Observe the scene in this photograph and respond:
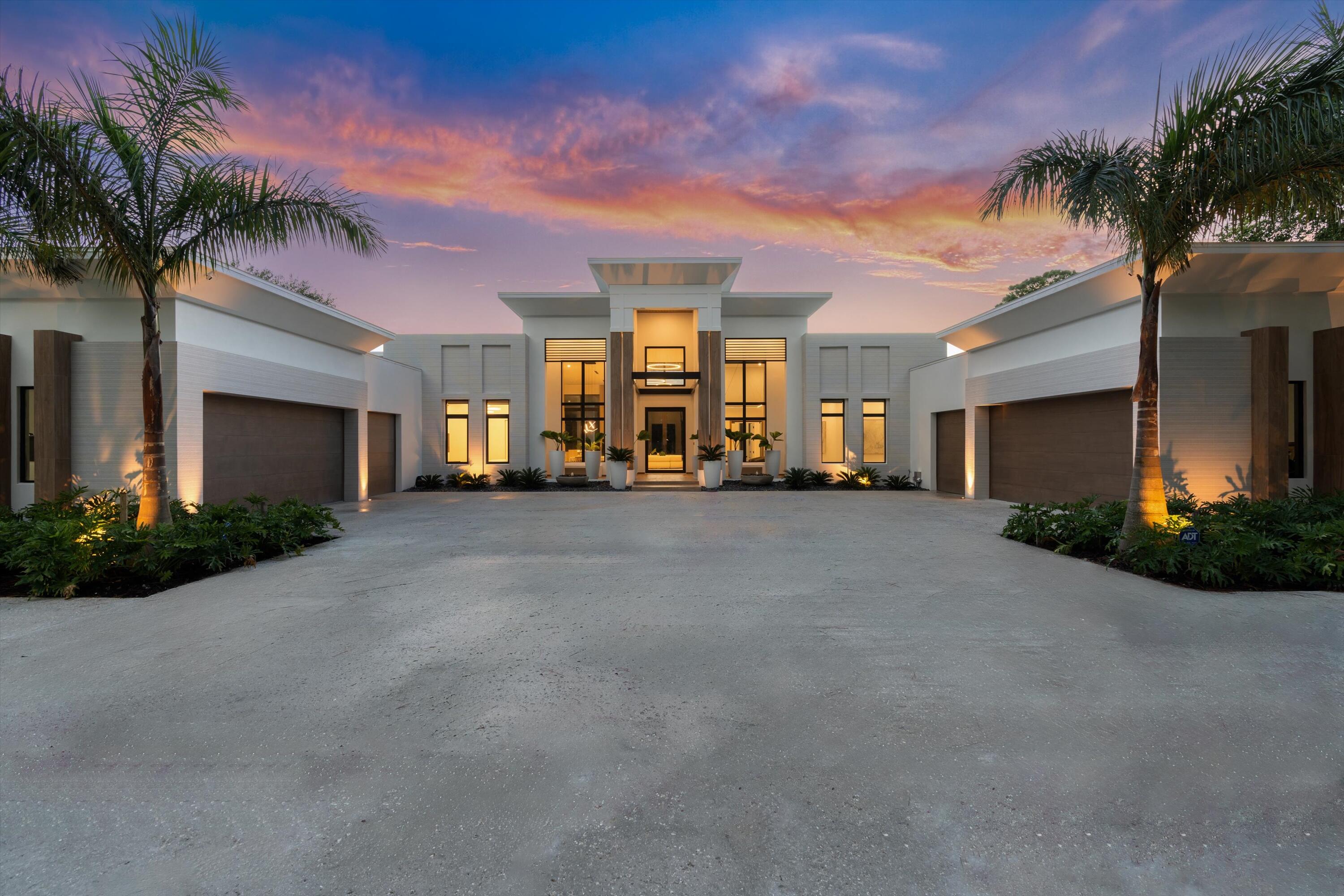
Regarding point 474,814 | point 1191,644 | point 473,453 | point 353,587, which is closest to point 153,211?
point 353,587

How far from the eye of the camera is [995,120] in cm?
1295

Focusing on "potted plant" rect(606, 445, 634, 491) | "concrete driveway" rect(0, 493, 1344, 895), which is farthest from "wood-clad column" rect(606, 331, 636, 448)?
"concrete driveway" rect(0, 493, 1344, 895)

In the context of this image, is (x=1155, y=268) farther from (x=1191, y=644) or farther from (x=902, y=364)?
(x=902, y=364)

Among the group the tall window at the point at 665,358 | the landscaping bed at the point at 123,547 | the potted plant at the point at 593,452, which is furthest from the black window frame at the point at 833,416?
the landscaping bed at the point at 123,547

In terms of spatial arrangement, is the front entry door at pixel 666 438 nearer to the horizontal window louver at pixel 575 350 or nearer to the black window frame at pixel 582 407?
the black window frame at pixel 582 407

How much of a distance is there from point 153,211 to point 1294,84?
12570 millimetres

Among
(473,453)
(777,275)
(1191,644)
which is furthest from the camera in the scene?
(777,275)

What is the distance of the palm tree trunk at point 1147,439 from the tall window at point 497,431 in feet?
57.6

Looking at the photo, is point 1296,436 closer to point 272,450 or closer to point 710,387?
point 710,387

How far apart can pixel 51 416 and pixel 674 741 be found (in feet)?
41.2

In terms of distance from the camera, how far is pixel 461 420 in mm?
20375

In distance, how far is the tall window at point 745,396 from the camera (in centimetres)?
2139

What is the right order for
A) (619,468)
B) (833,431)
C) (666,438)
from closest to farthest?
(619,468), (833,431), (666,438)

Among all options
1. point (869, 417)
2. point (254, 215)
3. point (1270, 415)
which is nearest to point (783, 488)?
point (869, 417)
